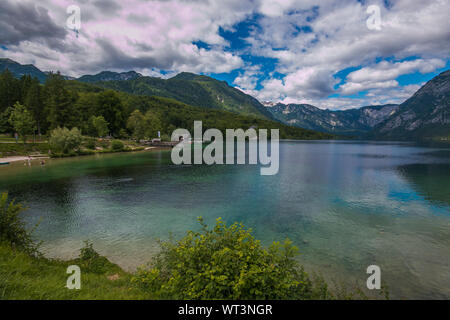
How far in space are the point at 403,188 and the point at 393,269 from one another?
35.1 m

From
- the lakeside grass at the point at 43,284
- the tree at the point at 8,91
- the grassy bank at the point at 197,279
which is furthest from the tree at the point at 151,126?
the grassy bank at the point at 197,279

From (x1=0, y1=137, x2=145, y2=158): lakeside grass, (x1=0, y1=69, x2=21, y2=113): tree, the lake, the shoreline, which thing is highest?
(x1=0, y1=69, x2=21, y2=113): tree

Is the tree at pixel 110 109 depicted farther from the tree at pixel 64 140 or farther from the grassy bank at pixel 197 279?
the grassy bank at pixel 197 279

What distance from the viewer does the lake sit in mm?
17000

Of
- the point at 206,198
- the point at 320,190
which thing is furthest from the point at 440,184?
the point at 206,198

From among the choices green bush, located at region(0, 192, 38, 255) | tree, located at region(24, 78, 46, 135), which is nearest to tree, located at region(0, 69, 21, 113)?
tree, located at region(24, 78, 46, 135)

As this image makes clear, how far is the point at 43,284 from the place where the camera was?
29.0 ft

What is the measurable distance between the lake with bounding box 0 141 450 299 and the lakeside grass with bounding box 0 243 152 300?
5.27 metres

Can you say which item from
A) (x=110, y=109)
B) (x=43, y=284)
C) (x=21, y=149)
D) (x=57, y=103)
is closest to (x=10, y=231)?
(x=43, y=284)

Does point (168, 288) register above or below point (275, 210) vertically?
above

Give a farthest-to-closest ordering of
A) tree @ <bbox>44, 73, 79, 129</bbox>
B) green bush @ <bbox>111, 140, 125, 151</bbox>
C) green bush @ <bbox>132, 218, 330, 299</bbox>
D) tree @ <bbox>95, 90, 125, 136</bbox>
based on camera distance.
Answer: tree @ <bbox>95, 90, 125, 136</bbox>, green bush @ <bbox>111, 140, 125, 151</bbox>, tree @ <bbox>44, 73, 79, 129</bbox>, green bush @ <bbox>132, 218, 330, 299</bbox>

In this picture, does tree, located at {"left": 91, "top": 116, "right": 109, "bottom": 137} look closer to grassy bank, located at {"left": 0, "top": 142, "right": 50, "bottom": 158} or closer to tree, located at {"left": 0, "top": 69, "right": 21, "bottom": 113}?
grassy bank, located at {"left": 0, "top": 142, "right": 50, "bottom": 158}
